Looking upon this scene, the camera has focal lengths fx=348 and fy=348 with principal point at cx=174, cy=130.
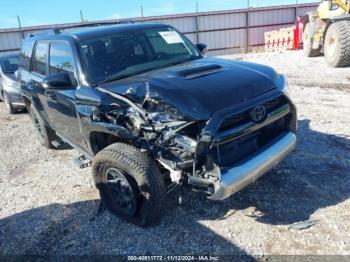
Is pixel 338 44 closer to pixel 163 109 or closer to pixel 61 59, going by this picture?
pixel 61 59

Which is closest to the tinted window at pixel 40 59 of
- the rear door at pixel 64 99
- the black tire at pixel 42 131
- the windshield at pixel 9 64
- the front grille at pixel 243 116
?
the rear door at pixel 64 99

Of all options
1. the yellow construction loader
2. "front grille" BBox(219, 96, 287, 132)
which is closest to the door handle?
"front grille" BBox(219, 96, 287, 132)

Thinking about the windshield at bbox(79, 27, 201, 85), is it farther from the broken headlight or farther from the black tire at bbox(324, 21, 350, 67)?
the black tire at bbox(324, 21, 350, 67)

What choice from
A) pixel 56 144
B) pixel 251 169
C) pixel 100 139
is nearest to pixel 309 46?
pixel 56 144

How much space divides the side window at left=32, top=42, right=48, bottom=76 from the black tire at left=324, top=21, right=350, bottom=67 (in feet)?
28.8

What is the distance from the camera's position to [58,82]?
3.97m

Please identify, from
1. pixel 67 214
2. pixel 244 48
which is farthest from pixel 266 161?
pixel 244 48

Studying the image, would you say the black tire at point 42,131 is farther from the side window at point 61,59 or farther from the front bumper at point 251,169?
the front bumper at point 251,169

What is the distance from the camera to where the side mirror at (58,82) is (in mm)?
3951

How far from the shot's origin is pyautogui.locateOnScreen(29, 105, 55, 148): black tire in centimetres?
604

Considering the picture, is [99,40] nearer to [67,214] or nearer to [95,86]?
[95,86]

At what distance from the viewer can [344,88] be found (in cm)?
843

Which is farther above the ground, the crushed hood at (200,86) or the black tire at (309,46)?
the crushed hood at (200,86)

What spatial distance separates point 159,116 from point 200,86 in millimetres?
502
